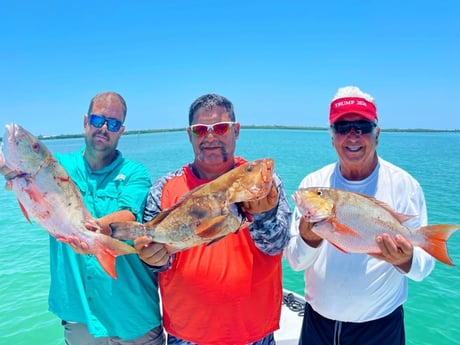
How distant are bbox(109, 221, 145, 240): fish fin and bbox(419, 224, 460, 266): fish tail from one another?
2108 millimetres

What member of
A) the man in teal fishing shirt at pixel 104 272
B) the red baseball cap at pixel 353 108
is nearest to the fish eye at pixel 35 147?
the man in teal fishing shirt at pixel 104 272

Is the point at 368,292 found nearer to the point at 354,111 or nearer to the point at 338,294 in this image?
the point at 338,294

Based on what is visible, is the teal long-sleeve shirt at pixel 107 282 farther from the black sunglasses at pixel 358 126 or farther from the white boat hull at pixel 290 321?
the white boat hull at pixel 290 321

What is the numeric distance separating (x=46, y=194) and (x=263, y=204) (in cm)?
174

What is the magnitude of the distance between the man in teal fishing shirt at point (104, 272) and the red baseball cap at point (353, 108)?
6.04 ft

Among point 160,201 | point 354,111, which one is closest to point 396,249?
point 354,111

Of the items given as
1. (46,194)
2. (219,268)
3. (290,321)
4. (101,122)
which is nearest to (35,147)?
(46,194)

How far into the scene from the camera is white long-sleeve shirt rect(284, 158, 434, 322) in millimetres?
3025

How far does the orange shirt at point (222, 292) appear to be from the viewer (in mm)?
2877

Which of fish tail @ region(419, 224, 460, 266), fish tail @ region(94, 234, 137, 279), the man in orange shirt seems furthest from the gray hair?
fish tail @ region(419, 224, 460, 266)

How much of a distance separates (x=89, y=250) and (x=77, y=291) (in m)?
0.58

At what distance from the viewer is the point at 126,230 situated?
257 cm

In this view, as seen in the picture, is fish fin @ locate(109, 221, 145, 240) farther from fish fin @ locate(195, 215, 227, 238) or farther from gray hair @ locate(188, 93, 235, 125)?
gray hair @ locate(188, 93, 235, 125)

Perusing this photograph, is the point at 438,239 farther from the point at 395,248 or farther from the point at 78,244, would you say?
the point at 78,244
